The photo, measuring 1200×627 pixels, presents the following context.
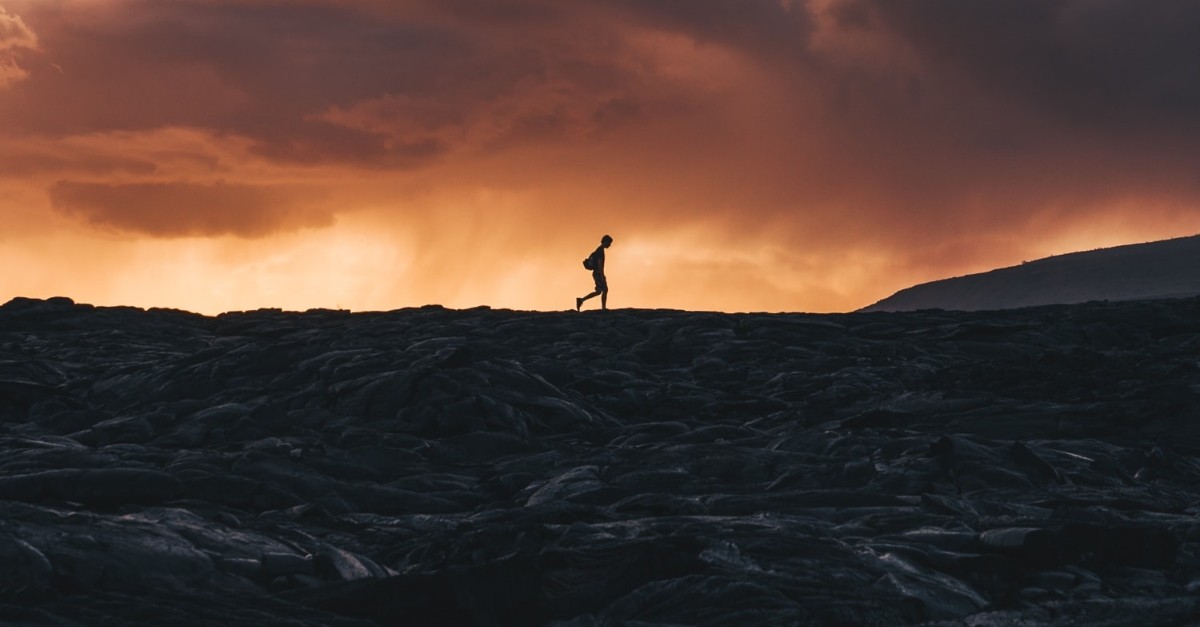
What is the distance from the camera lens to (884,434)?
704 inches

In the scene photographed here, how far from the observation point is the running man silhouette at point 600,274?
103 feet

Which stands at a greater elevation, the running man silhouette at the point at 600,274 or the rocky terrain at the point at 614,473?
the running man silhouette at the point at 600,274

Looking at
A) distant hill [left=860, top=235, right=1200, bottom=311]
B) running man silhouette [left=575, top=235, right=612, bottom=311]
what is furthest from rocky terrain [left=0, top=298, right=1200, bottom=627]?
distant hill [left=860, top=235, right=1200, bottom=311]

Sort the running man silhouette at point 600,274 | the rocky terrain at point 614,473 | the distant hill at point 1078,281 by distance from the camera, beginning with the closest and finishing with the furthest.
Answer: the rocky terrain at point 614,473 → the running man silhouette at point 600,274 → the distant hill at point 1078,281

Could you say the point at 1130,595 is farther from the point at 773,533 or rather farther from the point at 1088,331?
the point at 1088,331

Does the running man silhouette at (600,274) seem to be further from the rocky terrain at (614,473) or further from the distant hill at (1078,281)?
the distant hill at (1078,281)

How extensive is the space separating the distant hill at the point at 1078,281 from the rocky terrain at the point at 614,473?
100 feet

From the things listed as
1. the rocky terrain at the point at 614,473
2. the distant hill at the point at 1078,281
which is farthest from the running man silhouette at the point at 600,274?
the distant hill at the point at 1078,281

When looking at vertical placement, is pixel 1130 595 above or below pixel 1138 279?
below

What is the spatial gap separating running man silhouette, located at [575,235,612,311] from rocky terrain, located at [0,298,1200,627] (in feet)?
7.55

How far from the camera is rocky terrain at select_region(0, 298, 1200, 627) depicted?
9961 millimetres

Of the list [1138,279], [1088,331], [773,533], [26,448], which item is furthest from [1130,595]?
[1138,279]

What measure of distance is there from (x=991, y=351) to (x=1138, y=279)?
37882 millimetres

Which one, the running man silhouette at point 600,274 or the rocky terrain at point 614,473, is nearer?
the rocky terrain at point 614,473
